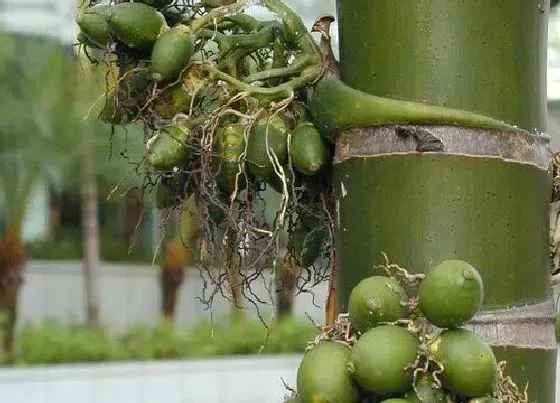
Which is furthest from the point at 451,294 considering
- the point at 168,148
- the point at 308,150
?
the point at 168,148

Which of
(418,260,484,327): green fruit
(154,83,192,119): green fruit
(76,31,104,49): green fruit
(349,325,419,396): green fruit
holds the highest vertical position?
(76,31,104,49): green fruit

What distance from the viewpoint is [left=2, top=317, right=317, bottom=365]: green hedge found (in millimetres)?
9156

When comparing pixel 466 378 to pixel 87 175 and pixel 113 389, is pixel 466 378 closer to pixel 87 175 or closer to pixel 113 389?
pixel 113 389

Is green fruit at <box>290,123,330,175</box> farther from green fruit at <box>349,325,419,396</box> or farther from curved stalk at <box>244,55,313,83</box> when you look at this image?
green fruit at <box>349,325,419,396</box>

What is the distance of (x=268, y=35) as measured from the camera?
4.42 feet

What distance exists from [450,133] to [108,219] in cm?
1660

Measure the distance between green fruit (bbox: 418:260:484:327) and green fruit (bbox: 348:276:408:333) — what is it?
0.03 m

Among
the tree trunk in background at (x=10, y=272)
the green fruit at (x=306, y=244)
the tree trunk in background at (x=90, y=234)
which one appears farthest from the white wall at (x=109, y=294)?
the green fruit at (x=306, y=244)

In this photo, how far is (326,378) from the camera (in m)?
1.07

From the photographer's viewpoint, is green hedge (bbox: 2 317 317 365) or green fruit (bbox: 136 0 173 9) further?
green hedge (bbox: 2 317 317 365)

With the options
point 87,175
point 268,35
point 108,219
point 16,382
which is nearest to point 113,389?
point 16,382

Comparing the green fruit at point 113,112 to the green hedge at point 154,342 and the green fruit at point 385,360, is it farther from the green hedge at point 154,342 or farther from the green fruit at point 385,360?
the green hedge at point 154,342

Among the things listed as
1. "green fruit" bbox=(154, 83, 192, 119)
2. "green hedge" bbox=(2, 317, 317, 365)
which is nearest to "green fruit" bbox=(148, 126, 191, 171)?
"green fruit" bbox=(154, 83, 192, 119)

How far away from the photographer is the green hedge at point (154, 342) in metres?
9.16
